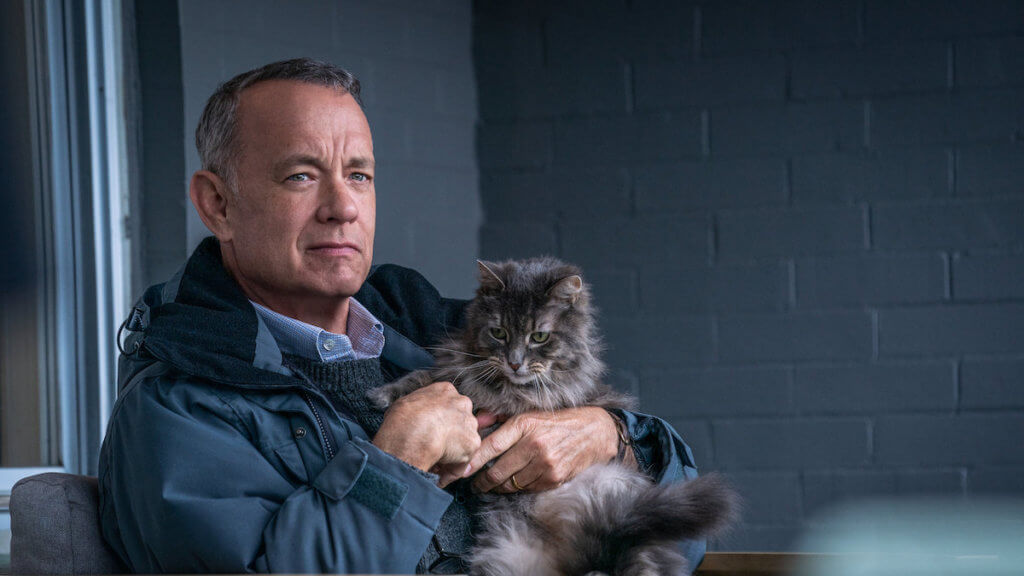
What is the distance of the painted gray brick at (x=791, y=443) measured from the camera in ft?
10.5

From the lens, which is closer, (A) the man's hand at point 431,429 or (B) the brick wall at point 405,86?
(A) the man's hand at point 431,429

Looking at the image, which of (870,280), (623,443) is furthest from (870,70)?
(623,443)

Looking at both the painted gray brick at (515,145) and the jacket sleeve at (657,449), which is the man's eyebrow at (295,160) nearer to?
the jacket sleeve at (657,449)

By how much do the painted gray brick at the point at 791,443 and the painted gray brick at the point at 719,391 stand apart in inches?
2.2

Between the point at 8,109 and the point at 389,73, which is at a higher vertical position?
the point at 389,73

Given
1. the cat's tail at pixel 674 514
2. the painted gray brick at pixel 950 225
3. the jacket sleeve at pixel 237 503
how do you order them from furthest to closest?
the painted gray brick at pixel 950 225 < the cat's tail at pixel 674 514 < the jacket sleeve at pixel 237 503

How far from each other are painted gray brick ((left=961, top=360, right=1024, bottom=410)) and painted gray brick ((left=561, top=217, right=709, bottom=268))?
1038mm

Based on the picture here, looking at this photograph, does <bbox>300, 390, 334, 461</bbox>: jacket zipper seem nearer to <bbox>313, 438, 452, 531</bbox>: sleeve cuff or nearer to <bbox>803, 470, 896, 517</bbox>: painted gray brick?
<bbox>313, 438, 452, 531</bbox>: sleeve cuff

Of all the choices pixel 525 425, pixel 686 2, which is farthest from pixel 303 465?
pixel 686 2

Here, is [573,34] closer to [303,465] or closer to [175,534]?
[303,465]

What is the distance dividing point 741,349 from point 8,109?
2.60 metres

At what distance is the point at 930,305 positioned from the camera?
10.4 ft

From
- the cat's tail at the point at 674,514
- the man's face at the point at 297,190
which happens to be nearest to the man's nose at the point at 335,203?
the man's face at the point at 297,190

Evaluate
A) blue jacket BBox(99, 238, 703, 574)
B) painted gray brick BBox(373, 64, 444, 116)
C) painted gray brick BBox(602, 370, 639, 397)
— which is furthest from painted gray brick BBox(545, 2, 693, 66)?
blue jacket BBox(99, 238, 703, 574)
